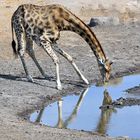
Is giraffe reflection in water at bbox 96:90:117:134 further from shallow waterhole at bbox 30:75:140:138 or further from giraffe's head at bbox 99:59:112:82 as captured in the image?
giraffe's head at bbox 99:59:112:82

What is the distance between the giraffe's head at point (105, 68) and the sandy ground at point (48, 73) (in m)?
0.47

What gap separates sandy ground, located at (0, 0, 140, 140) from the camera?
11.5 m

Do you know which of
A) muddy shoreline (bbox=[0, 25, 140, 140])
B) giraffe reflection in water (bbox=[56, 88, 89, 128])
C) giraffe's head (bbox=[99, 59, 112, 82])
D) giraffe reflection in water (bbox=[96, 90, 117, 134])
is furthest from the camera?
giraffe's head (bbox=[99, 59, 112, 82])

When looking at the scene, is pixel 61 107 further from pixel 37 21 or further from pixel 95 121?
pixel 37 21

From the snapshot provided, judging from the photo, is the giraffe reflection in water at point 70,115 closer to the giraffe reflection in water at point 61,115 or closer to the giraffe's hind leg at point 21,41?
the giraffe reflection in water at point 61,115

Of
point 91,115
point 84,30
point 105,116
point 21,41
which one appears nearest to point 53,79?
point 21,41

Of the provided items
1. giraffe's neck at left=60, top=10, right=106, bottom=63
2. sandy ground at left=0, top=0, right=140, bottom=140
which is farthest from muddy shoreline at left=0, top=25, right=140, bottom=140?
giraffe's neck at left=60, top=10, right=106, bottom=63

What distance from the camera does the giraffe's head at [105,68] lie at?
614 inches

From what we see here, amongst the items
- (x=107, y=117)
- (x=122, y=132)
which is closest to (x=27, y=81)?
(x=107, y=117)

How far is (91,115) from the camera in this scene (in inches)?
519

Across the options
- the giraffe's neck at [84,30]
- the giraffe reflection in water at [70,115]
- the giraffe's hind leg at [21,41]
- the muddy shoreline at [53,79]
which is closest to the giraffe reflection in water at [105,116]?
the giraffe reflection in water at [70,115]

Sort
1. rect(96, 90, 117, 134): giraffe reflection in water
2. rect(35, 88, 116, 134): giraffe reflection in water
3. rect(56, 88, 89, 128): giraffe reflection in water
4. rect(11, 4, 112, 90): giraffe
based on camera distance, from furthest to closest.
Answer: rect(11, 4, 112, 90): giraffe < rect(56, 88, 89, 128): giraffe reflection in water < rect(35, 88, 116, 134): giraffe reflection in water < rect(96, 90, 117, 134): giraffe reflection in water

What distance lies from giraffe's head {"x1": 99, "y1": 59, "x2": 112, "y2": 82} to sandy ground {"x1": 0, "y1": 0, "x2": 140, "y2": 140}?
47cm

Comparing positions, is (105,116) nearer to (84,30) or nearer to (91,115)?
(91,115)
